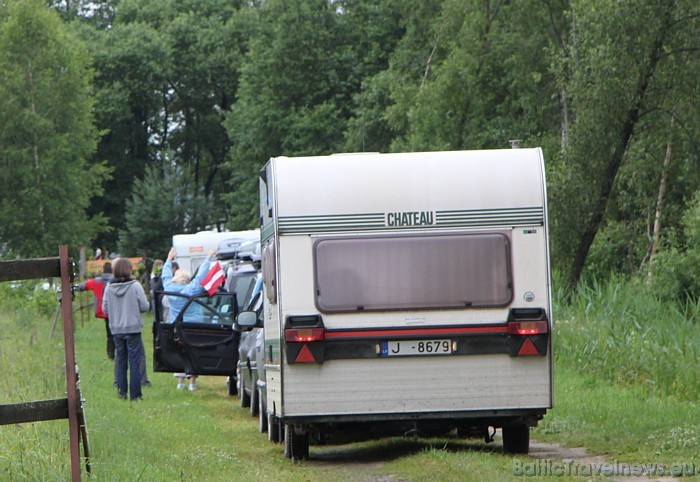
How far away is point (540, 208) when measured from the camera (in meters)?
10.4

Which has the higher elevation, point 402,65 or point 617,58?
point 402,65

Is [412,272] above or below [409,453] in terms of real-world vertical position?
above

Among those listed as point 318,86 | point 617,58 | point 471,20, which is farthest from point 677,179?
point 318,86

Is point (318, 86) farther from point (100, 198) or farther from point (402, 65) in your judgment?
point (100, 198)

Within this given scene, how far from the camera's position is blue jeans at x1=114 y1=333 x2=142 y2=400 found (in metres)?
16.1

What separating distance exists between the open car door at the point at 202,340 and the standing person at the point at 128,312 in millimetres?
622

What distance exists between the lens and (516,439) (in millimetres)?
10891

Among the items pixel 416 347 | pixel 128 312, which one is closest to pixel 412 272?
pixel 416 347

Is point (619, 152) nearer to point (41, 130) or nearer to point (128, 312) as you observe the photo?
point (128, 312)

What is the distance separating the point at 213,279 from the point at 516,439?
8.33 metres

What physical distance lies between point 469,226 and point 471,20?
989 inches

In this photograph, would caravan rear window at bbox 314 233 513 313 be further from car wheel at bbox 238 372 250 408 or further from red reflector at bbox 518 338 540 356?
car wheel at bbox 238 372 250 408

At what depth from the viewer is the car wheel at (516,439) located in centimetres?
1081

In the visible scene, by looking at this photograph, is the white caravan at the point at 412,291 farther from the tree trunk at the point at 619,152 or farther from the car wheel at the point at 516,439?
the tree trunk at the point at 619,152
